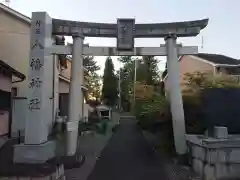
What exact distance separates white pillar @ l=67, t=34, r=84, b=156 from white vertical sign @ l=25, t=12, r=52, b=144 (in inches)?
37.3

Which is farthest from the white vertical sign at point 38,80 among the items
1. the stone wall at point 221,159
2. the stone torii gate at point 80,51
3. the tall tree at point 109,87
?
the tall tree at point 109,87

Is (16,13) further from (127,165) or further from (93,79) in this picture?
(93,79)

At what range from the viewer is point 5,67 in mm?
12422

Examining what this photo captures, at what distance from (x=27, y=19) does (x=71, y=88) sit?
742 centimetres

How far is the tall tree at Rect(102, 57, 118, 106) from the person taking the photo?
5588 centimetres

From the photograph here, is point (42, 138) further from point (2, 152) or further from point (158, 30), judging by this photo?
point (158, 30)

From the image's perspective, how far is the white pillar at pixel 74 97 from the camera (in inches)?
468

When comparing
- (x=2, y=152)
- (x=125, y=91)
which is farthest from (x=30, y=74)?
(x=125, y=91)

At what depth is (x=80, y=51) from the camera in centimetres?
1212

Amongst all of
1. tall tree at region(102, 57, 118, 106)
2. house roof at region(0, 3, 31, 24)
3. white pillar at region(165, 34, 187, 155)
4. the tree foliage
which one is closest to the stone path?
white pillar at region(165, 34, 187, 155)

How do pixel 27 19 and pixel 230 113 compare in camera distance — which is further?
pixel 27 19

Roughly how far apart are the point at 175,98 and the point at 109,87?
44.2 meters

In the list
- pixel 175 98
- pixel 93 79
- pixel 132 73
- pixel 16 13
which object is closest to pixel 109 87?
pixel 93 79

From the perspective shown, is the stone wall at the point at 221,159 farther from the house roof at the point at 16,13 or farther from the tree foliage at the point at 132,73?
the tree foliage at the point at 132,73
